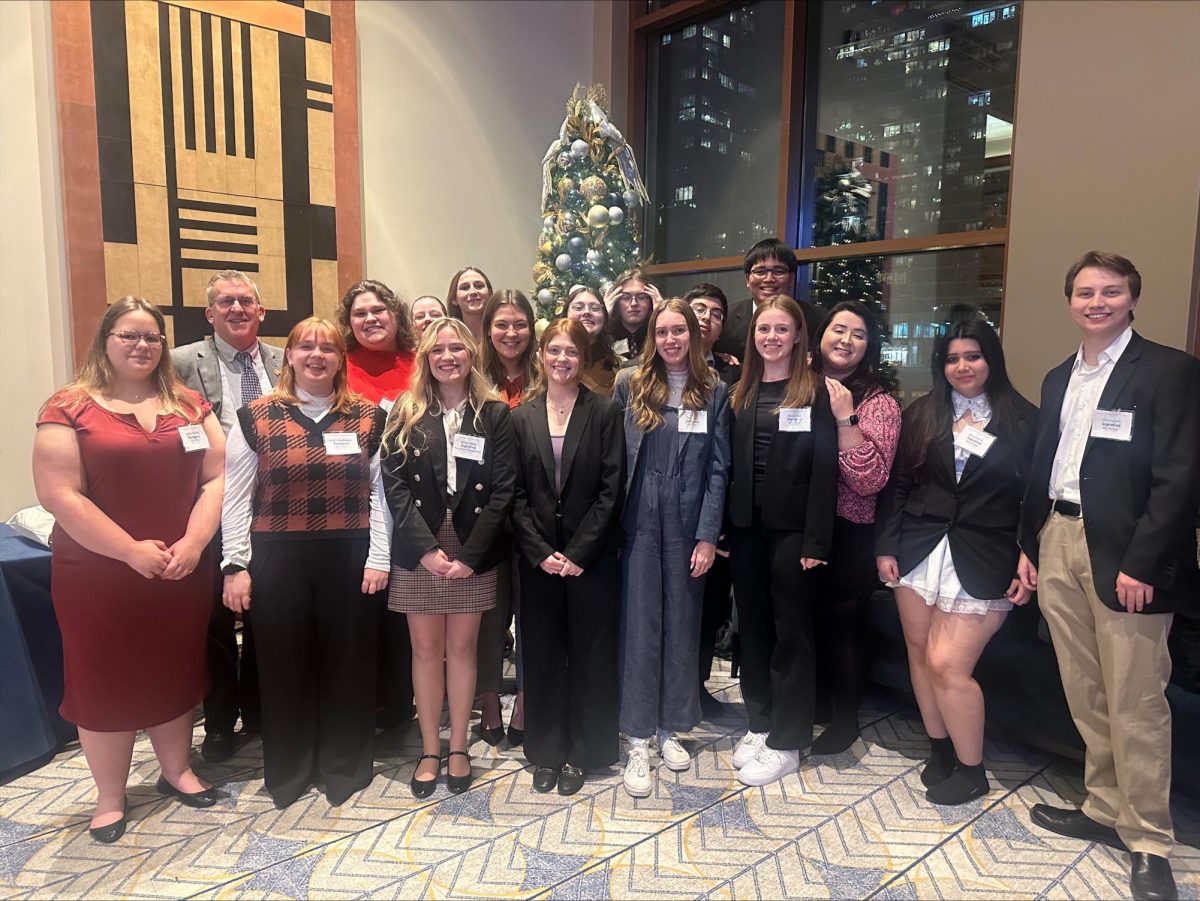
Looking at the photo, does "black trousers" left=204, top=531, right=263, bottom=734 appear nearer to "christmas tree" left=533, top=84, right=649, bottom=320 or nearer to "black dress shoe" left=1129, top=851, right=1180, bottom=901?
"christmas tree" left=533, top=84, right=649, bottom=320

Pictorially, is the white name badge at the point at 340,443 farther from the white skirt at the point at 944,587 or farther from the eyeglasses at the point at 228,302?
the white skirt at the point at 944,587

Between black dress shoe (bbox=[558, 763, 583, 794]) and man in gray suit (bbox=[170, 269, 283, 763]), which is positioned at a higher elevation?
man in gray suit (bbox=[170, 269, 283, 763])

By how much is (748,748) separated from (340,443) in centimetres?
190

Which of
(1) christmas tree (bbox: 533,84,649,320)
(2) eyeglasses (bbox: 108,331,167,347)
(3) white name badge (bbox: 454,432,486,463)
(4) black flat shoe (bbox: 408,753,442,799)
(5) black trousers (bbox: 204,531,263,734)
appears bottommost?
(4) black flat shoe (bbox: 408,753,442,799)

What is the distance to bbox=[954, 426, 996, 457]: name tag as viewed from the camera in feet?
8.27

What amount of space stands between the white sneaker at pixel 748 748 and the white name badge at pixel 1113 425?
159 cm

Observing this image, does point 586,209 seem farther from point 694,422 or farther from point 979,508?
point 979,508

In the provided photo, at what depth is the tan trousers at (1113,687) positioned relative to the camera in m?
2.25

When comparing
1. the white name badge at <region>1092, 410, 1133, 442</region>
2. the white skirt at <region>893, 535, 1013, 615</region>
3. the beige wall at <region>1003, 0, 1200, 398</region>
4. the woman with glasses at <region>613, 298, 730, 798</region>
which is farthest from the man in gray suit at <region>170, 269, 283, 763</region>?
the beige wall at <region>1003, 0, 1200, 398</region>

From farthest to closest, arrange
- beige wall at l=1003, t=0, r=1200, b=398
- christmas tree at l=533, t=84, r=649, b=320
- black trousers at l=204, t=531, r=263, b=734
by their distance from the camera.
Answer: christmas tree at l=533, t=84, r=649, b=320 → beige wall at l=1003, t=0, r=1200, b=398 → black trousers at l=204, t=531, r=263, b=734

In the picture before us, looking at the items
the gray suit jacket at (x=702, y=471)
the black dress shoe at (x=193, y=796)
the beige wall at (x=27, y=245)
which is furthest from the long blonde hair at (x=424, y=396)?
the beige wall at (x=27, y=245)

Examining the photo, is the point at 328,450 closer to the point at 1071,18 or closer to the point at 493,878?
the point at 493,878

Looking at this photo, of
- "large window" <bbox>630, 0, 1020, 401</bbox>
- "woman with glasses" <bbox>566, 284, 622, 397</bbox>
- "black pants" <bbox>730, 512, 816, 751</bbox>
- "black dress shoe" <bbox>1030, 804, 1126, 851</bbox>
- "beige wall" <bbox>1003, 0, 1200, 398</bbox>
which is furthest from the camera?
"large window" <bbox>630, 0, 1020, 401</bbox>

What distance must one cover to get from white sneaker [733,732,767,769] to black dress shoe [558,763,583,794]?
0.62 metres
